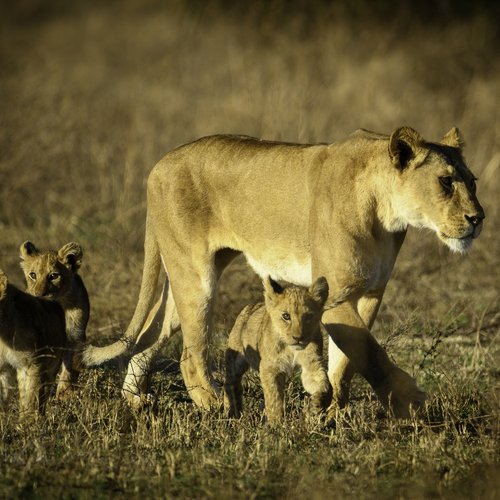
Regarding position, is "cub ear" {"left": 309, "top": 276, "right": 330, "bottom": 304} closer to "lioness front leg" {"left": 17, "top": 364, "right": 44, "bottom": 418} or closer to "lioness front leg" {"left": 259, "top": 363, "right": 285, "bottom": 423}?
"lioness front leg" {"left": 259, "top": 363, "right": 285, "bottom": 423}

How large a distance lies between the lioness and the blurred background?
0.83m

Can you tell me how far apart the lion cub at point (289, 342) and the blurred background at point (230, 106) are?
1.67 metres

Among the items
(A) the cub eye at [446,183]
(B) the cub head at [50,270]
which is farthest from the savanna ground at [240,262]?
(A) the cub eye at [446,183]

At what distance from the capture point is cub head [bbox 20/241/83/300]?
6789 mm

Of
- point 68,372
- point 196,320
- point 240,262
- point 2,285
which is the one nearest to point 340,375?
point 196,320

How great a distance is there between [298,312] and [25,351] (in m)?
1.39

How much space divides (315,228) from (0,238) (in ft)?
17.7

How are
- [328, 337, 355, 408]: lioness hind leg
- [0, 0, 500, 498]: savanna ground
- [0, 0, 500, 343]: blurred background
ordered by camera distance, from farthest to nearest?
[0, 0, 500, 343]: blurred background
[328, 337, 355, 408]: lioness hind leg
[0, 0, 500, 498]: savanna ground

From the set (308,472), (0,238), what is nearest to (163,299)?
(308,472)

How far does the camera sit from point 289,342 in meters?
5.93

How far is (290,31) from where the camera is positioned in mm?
19750

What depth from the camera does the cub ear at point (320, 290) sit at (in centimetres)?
590

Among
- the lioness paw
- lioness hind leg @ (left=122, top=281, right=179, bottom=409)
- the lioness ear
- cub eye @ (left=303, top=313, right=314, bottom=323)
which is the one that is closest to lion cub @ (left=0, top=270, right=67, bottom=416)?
lioness hind leg @ (left=122, top=281, right=179, bottom=409)

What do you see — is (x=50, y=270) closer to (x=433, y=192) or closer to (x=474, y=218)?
(x=433, y=192)
